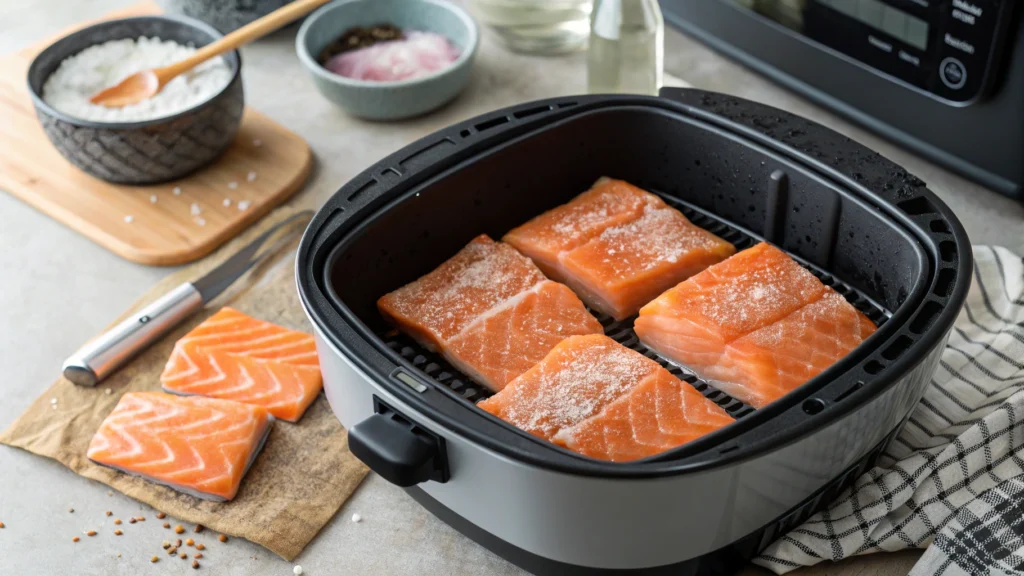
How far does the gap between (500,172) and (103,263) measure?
0.76 meters

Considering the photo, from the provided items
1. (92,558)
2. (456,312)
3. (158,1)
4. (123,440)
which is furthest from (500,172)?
(158,1)

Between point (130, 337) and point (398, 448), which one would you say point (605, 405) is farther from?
point (130, 337)

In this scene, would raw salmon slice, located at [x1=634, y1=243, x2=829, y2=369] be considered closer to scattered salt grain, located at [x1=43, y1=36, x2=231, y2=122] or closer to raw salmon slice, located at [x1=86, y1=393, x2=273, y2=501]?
raw salmon slice, located at [x1=86, y1=393, x2=273, y2=501]

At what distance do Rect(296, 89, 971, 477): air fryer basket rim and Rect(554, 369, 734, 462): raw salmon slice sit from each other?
15 cm

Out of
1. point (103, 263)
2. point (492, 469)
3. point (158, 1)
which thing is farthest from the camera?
point (158, 1)

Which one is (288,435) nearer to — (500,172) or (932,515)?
(500,172)

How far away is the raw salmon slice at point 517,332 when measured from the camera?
1.26 m

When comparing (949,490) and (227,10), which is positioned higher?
(227,10)

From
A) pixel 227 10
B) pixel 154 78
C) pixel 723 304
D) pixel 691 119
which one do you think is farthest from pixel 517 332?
pixel 227 10

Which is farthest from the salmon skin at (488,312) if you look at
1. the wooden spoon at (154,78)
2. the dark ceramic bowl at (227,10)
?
the dark ceramic bowl at (227,10)

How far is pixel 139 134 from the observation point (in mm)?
1702

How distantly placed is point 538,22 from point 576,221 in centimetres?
82

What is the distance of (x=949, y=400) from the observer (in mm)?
1295

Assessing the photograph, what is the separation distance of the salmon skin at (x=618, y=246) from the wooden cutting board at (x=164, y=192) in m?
0.60
